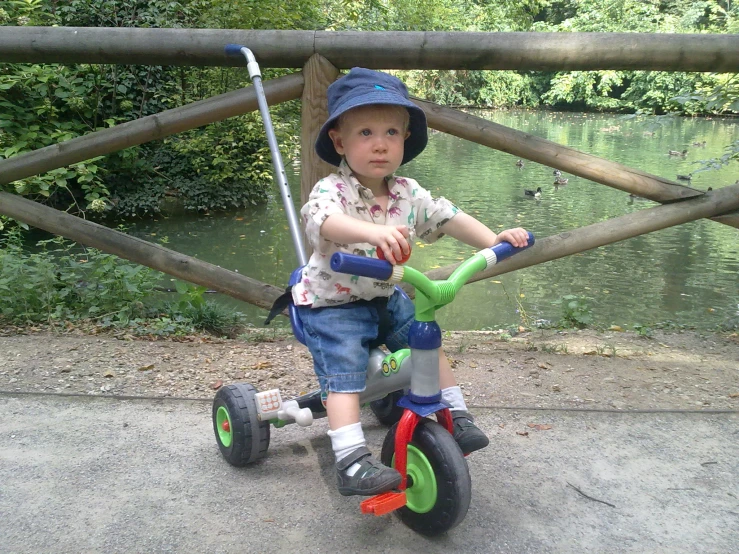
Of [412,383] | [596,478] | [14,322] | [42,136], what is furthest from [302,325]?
[42,136]

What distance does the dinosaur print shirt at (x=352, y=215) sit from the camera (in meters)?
2.07

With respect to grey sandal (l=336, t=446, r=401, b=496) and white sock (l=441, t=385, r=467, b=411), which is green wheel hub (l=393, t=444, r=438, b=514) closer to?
grey sandal (l=336, t=446, r=401, b=496)

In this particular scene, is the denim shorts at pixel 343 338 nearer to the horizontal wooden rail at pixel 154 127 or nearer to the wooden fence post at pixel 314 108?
the wooden fence post at pixel 314 108

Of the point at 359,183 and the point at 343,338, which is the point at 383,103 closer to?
the point at 359,183

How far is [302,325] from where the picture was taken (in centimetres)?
222

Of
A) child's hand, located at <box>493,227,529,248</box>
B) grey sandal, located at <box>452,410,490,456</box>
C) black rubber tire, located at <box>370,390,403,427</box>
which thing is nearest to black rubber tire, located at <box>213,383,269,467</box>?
black rubber tire, located at <box>370,390,403,427</box>

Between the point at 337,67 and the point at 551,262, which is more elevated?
the point at 337,67

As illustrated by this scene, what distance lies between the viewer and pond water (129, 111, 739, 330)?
574cm

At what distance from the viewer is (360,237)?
1.82 m

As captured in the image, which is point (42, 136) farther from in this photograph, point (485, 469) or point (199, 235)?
point (485, 469)

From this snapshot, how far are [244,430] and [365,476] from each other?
21.7 inches

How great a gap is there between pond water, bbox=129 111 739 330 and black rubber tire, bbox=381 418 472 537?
3331mm

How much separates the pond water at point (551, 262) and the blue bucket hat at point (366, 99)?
2.97 metres

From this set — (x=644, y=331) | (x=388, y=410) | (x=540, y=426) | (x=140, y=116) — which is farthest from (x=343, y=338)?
(x=140, y=116)
